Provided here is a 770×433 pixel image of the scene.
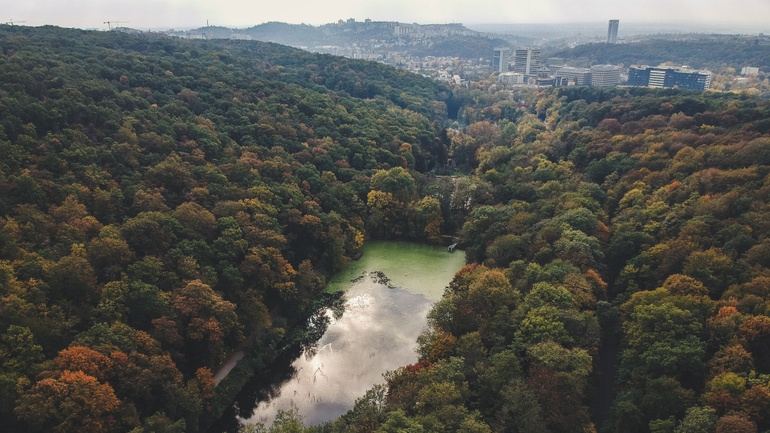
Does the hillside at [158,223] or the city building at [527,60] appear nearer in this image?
the hillside at [158,223]

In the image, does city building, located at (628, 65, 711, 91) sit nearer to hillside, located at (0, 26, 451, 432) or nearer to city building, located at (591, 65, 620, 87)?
city building, located at (591, 65, 620, 87)

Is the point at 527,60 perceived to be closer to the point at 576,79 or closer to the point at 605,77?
the point at 576,79

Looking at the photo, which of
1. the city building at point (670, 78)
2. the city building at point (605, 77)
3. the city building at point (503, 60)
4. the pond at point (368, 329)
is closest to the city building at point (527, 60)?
the city building at point (503, 60)

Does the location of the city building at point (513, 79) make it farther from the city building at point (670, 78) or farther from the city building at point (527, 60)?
the city building at point (670, 78)

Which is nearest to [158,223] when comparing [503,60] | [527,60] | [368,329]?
[368,329]

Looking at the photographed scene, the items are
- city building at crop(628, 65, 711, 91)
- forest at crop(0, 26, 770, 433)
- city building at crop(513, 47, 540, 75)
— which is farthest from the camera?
city building at crop(513, 47, 540, 75)

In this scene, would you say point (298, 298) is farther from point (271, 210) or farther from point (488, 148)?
point (488, 148)

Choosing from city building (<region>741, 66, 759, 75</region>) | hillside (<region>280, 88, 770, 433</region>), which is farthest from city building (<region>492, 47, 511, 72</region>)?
hillside (<region>280, 88, 770, 433</region>)

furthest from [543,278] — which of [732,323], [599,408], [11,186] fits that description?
[11,186]
